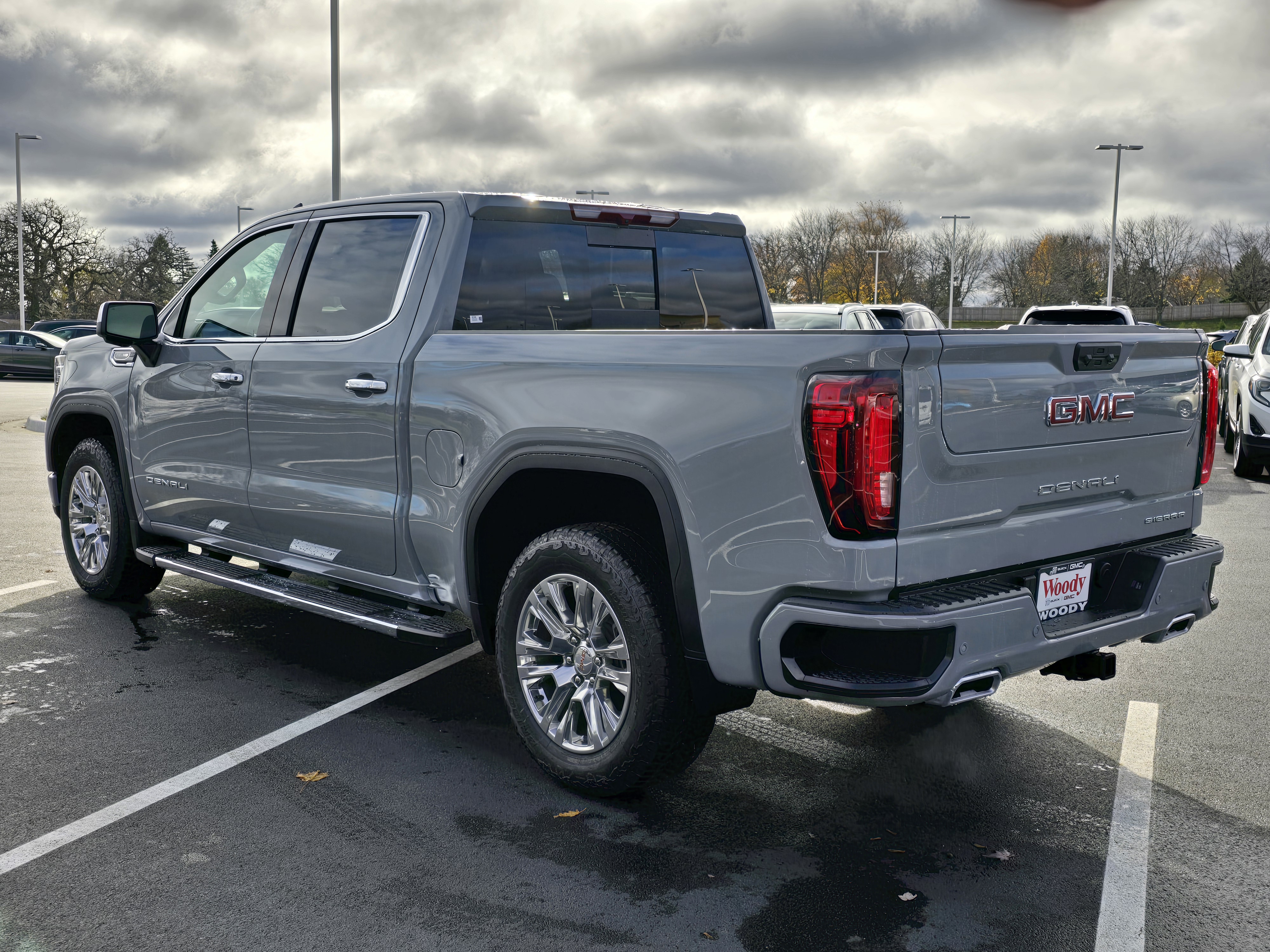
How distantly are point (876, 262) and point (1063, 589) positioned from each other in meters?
87.2

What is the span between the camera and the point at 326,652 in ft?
19.2

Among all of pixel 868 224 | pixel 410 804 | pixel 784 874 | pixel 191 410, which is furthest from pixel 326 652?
pixel 868 224

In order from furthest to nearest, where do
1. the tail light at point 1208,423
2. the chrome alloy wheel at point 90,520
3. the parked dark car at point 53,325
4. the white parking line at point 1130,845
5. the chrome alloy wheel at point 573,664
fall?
1. the parked dark car at point 53,325
2. the chrome alloy wheel at point 90,520
3. the tail light at point 1208,423
4. the chrome alloy wheel at point 573,664
5. the white parking line at point 1130,845

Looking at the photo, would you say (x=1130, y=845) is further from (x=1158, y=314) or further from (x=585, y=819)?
(x=1158, y=314)

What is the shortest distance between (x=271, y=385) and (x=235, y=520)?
775mm

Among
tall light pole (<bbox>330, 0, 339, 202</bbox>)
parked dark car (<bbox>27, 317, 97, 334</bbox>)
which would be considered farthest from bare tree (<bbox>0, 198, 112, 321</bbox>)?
tall light pole (<bbox>330, 0, 339, 202</bbox>)

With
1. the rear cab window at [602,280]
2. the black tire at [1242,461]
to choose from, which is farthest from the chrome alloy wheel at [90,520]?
the black tire at [1242,461]

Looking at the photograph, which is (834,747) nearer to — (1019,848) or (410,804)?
(1019,848)

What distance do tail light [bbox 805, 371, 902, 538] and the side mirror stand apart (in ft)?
12.6

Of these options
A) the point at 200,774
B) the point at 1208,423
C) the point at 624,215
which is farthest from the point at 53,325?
the point at 1208,423

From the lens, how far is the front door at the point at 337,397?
463 cm

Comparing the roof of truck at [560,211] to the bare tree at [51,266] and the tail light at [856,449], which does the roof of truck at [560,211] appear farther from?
the bare tree at [51,266]

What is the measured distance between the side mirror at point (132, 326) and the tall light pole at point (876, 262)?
83.9m

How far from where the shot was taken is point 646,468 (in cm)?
365
